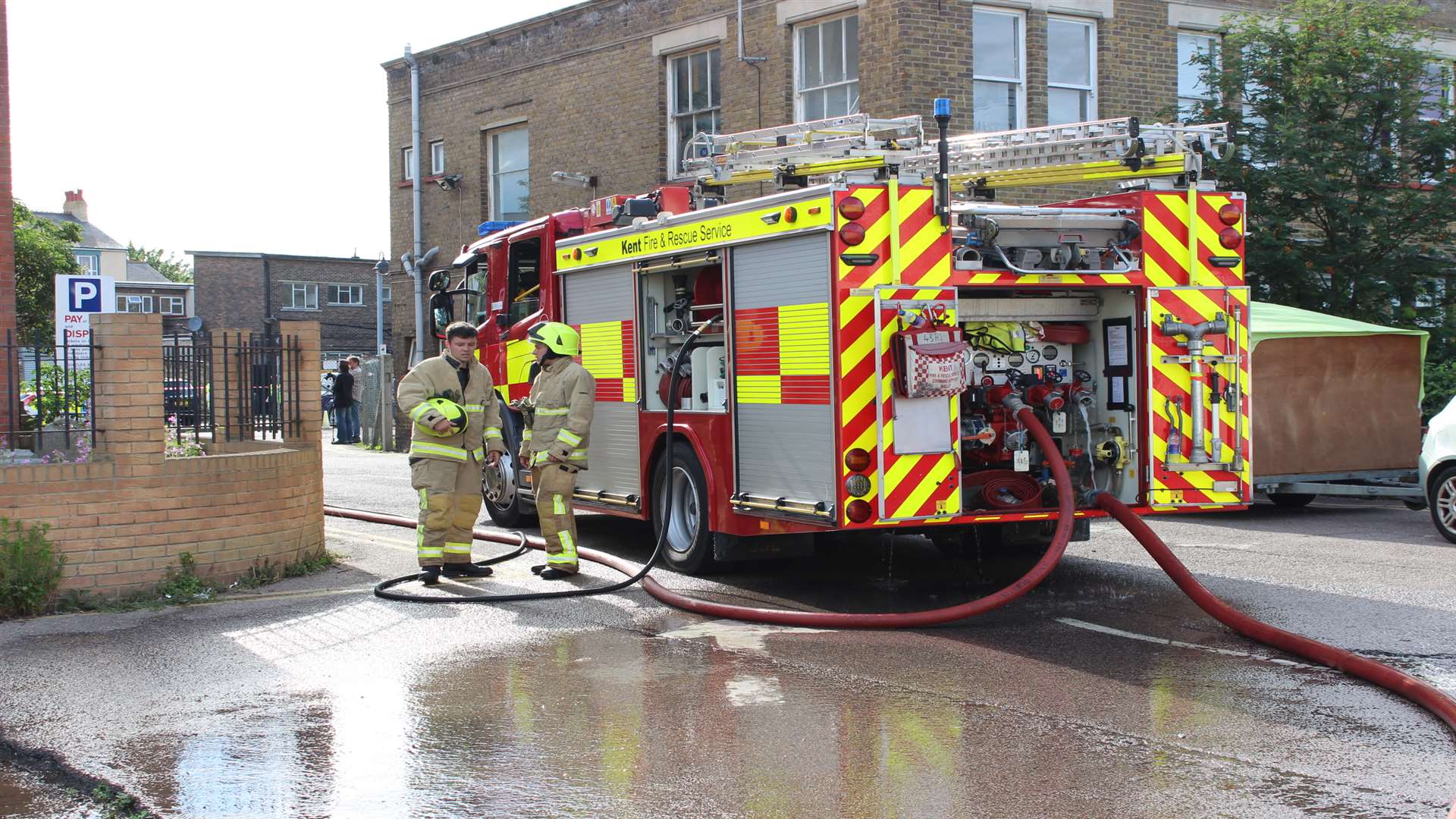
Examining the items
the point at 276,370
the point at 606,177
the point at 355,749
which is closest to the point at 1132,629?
the point at 355,749

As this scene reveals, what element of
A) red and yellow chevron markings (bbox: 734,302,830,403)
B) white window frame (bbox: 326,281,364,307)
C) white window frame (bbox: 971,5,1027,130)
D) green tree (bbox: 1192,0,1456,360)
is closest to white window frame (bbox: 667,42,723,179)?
white window frame (bbox: 971,5,1027,130)

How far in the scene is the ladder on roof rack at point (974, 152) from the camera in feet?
29.1

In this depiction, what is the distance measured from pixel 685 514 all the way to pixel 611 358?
1.40m

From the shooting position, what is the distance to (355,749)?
17.8 feet

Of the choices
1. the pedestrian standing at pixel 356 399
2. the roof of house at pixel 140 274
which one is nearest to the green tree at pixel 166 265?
the roof of house at pixel 140 274

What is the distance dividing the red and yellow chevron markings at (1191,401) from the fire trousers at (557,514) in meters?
3.74

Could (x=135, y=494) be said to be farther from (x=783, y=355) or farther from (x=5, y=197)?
(x=783, y=355)

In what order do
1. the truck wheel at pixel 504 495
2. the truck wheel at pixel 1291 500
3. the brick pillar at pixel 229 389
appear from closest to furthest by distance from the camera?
the brick pillar at pixel 229 389
the truck wheel at pixel 504 495
the truck wheel at pixel 1291 500

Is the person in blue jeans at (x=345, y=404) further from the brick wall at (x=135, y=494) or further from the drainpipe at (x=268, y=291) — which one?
the drainpipe at (x=268, y=291)

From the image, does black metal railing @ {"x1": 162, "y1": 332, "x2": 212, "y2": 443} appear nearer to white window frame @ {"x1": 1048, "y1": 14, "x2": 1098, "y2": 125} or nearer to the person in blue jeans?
white window frame @ {"x1": 1048, "y1": 14, "x2": 1098, "y2": 125}

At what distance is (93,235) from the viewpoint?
86375mm

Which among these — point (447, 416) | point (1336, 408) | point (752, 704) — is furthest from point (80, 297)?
point (1336, 408)

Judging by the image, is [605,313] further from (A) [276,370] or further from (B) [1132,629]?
(B) [1132,629]

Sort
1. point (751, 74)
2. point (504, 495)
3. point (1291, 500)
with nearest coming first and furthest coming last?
point (504, 495)
point (1291, 500)
point (751, 74)
